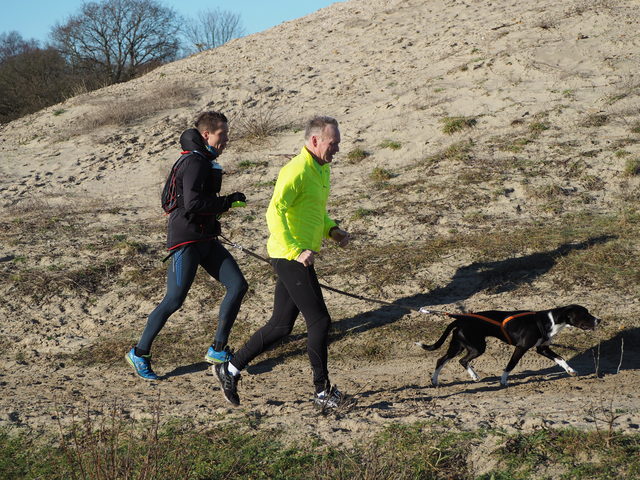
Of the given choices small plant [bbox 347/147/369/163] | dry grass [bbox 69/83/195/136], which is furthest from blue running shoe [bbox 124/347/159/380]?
dry grass [bbox 69/83/195/136]

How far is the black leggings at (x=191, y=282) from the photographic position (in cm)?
562

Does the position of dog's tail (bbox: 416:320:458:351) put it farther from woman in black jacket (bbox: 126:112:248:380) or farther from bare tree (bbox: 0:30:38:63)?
bare tree (bbox: 0:30:38:63)

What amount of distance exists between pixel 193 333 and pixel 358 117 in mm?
8238

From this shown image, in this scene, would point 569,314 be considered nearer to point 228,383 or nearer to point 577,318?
point 577,318

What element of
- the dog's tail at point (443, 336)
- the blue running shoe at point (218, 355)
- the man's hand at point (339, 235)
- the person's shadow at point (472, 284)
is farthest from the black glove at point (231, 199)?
the dog's tail at point (443, 336)

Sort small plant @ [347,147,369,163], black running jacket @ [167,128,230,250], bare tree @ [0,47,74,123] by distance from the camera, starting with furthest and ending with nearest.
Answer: bare tree @ [0,47,74,123]
small plant @ [347,147,369,163]
black running jacket @ [167,128,230,250]

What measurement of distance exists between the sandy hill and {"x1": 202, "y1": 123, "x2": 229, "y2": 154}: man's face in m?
2.08

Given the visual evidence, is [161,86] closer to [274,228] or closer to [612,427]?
[274,228]

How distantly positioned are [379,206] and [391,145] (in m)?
2.84

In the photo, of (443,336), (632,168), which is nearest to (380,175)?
(632,168)

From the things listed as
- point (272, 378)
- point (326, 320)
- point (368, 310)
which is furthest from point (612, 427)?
point (368, 310)

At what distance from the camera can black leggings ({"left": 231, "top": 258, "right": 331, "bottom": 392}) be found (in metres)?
4.68

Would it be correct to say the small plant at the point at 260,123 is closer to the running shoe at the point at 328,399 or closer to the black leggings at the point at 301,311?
the black leggings at the point at 301,311

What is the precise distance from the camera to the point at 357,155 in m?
12.3
